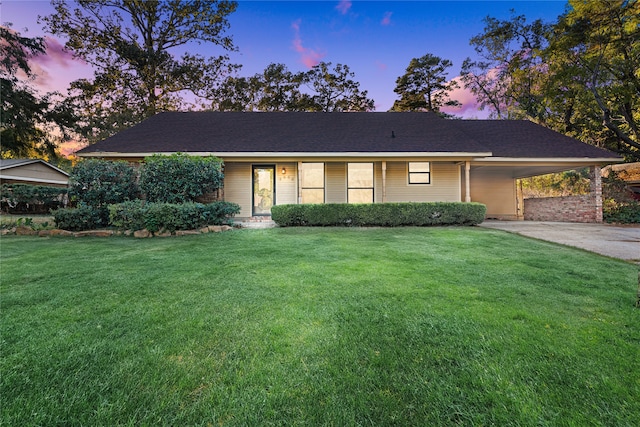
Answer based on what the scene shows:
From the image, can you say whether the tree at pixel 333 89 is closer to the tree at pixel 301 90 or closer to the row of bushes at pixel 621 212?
the tree at pixel 301 90

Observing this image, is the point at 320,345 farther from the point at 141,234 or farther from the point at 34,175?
the point at 34,175

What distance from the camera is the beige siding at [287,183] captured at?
11.3m

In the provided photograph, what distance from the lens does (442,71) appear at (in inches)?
845

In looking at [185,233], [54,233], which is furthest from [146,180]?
[185,233]

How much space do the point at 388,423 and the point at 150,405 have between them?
1.13 m

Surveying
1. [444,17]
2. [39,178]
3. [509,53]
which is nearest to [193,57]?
[39,178]

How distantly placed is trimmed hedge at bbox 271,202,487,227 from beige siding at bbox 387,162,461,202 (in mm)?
2559

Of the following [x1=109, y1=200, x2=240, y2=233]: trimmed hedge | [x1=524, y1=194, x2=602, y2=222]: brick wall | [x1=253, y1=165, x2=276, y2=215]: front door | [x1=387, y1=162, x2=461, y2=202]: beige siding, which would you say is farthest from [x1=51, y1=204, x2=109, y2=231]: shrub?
[x1=524, y1=194, x2=602, y2=222]: brick wall

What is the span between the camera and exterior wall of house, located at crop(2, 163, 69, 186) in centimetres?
1512

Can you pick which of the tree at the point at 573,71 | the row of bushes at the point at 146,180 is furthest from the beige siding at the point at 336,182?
the tree at the point at 573,71

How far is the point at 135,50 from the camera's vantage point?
17406 millimetres

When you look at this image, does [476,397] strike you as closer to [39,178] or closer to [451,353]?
[451,353]

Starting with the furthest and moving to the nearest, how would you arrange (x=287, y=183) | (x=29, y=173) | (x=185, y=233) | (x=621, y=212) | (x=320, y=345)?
1. (x=29, y=173)
2. (x=287, y=183)
3. (x=621, y=212)
4. (x=185, y=233)
5. (x=320, y=345)

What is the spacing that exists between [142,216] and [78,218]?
6.52 feet
